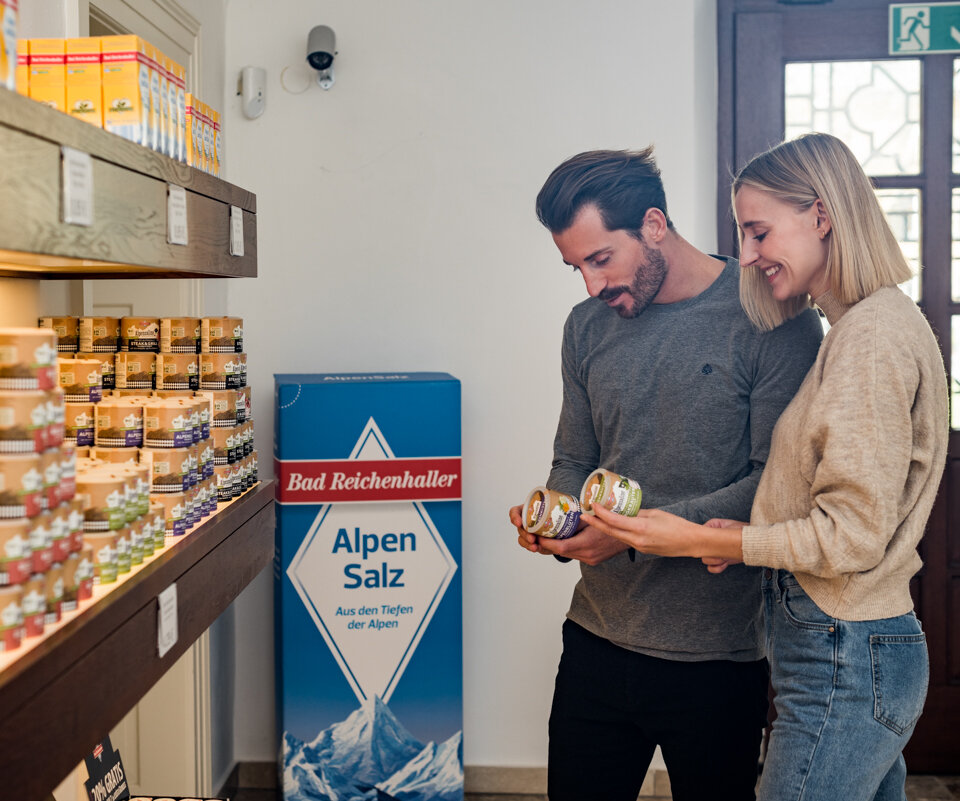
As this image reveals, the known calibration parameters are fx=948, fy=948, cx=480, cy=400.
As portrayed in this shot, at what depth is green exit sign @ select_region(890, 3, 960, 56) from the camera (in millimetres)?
3221

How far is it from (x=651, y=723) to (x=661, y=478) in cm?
47

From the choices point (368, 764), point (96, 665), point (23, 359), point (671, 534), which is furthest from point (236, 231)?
point (368, 764)

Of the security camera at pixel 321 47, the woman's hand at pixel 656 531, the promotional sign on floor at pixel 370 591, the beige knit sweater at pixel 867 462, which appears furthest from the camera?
the security camera at pixel 321 47

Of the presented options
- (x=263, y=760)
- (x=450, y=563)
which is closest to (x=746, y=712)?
(x=450, y=563)

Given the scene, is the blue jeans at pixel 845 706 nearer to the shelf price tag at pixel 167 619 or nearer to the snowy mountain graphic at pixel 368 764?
the shelf price tag at pixel 167 619

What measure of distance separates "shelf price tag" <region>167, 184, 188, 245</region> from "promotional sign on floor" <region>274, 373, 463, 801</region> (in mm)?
1688

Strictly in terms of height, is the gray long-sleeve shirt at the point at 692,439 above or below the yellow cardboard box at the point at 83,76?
below

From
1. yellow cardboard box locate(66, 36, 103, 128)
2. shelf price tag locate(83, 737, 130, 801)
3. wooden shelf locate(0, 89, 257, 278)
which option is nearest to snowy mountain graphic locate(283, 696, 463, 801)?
shelf price tag locate(83, 737, 130, 801)

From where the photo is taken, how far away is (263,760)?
337 cm

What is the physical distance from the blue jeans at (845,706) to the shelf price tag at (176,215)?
1.12 m

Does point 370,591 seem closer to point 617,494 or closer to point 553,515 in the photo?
point 553,515

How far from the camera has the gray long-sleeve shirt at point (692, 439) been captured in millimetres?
1794

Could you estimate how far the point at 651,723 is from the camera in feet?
6.03

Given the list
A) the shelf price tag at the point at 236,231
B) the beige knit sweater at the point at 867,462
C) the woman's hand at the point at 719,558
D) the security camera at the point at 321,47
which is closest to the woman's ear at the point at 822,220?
the beige knit sweater at the point at 867,462
